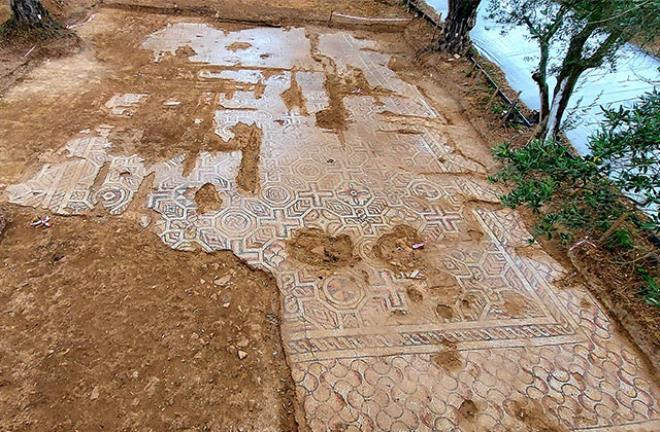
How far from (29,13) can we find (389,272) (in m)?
6.50

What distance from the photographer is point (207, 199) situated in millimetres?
3748

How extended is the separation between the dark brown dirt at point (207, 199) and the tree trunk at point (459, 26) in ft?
17.1

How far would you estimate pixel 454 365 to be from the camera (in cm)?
266

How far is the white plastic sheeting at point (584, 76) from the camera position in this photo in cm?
479

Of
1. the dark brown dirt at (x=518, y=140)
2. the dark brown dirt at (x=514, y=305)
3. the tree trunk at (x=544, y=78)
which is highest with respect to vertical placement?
the tree trunk at (x=544, y=78)

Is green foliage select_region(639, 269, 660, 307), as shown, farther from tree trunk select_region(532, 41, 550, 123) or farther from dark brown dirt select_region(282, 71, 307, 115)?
dark brown dirt select_region(282, 71, 307, 115)

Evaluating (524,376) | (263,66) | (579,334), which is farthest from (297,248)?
(263,66)

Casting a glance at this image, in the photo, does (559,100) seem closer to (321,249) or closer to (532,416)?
(321,249)

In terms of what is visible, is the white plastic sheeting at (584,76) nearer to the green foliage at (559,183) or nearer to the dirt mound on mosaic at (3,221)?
the green foliage at (559,183)

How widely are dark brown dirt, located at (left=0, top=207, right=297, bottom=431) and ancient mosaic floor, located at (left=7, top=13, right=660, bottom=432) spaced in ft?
0.63

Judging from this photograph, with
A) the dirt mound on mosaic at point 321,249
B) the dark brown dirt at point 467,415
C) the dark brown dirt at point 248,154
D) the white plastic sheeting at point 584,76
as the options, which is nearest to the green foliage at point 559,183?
the dark brown dirt at point 467,415

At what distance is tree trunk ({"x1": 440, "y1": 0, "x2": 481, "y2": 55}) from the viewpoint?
6.72 metres

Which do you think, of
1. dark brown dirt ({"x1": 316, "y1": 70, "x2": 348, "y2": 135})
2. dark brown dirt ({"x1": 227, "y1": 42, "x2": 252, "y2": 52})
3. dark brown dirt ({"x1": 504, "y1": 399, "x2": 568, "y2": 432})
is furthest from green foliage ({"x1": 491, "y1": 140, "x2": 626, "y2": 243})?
dark brown dirt ({"x1": 227, "y1": 42, "x2": 252, "y2": 52})

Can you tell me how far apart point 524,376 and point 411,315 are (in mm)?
808
